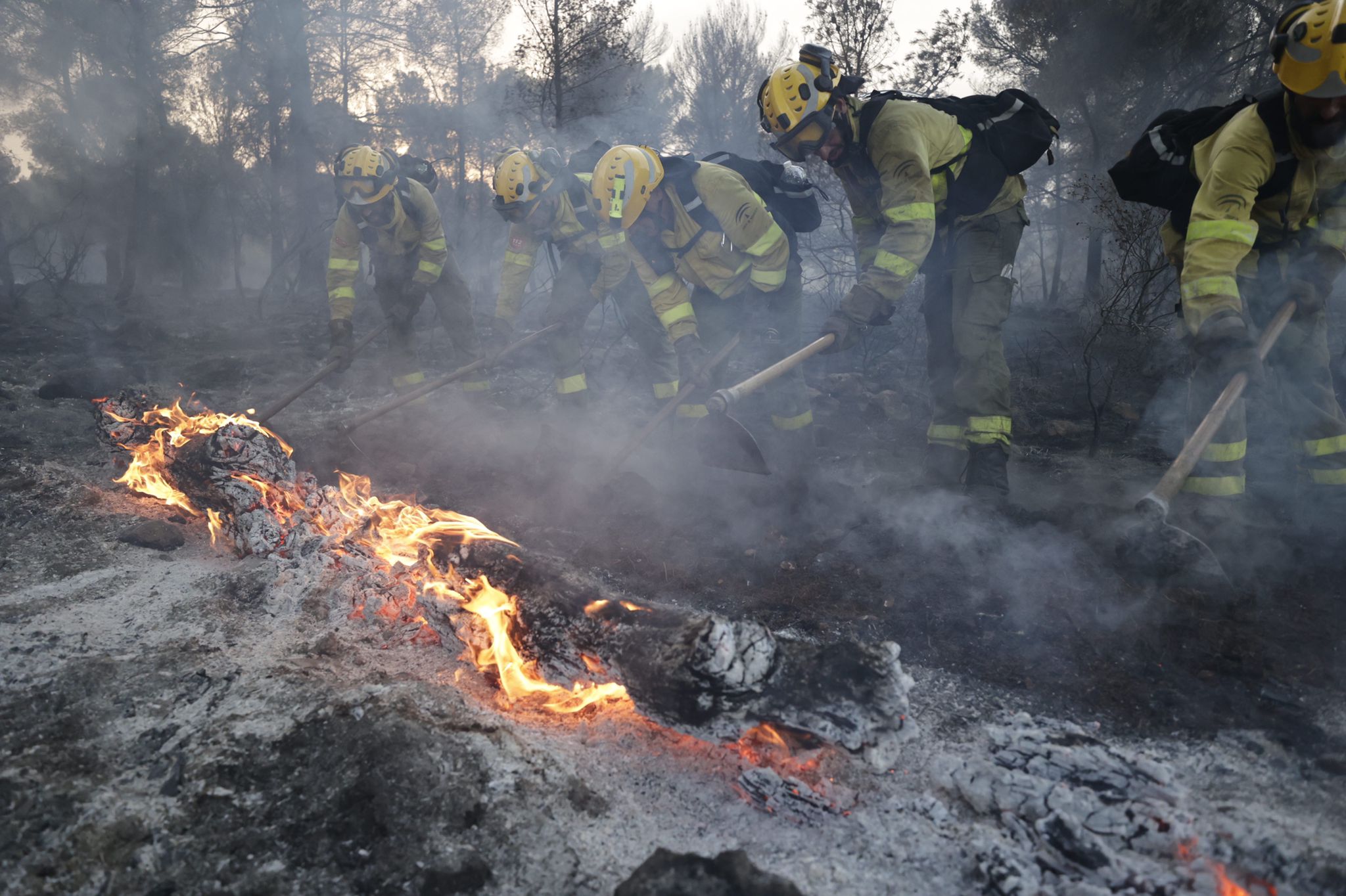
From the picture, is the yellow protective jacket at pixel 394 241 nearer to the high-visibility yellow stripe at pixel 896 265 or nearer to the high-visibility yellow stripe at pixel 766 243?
the high-visibility yellow stripe at pixel 766 243

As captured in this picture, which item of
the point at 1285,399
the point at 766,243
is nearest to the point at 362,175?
the point at 766,243

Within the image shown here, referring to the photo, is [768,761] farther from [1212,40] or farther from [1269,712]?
[1212,40]

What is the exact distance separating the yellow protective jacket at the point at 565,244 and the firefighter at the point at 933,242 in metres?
1.99

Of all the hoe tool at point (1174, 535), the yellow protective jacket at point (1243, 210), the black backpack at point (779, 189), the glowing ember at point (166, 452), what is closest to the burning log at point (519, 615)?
the glowing ember at point (166, 452)

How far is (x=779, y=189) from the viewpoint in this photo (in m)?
5.09

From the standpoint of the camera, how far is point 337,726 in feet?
7.48

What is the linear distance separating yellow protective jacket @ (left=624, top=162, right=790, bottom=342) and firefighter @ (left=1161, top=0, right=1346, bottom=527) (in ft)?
7.42

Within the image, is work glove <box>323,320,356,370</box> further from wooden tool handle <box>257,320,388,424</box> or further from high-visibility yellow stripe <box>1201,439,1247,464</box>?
high-visibility yellow stripe <box>1201,439,1247,464</box>

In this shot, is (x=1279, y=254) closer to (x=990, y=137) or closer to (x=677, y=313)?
(x=990, y=137)

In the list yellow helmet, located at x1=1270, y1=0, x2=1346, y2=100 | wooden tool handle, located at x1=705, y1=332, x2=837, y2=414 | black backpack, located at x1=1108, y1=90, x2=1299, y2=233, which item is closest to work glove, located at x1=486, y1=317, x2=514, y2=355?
wooden tool handle, located at x1=705, y1=332, x2=837, y2=414

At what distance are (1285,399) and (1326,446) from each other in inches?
10.7

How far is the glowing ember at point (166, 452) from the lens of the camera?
423 cm

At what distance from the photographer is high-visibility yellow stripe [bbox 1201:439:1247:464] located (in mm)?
3145

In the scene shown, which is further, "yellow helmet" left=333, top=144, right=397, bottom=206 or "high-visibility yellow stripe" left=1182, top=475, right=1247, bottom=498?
"yellow helmet" left=333, top=144, right=397, bottom=206
